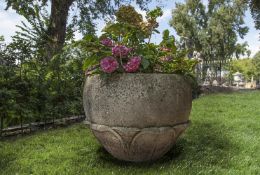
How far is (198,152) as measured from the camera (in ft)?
14.9

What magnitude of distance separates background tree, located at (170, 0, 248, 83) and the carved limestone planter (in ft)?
124

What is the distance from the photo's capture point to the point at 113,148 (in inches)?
162

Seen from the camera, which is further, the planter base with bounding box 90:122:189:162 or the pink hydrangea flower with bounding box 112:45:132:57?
the pink hydrangea flower with bounding box 112:45:132:57

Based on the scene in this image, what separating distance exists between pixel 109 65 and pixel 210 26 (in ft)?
132

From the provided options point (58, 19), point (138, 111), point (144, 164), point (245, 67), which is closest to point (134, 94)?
point (138, 111)

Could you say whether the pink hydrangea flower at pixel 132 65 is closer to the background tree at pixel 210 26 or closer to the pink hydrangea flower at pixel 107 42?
the pink hydrangea flower at pixel 107 42

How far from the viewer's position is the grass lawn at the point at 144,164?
3.97 metres

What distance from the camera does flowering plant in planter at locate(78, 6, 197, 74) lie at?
396 cm

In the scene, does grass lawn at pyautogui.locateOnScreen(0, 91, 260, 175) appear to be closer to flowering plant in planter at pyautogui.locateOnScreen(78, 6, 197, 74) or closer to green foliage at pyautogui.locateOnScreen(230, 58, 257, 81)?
flowering plant in planter at pyautogui.locateOnScreen(78, 6, 197, 74)

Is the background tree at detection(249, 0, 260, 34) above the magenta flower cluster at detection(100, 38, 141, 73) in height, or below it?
above

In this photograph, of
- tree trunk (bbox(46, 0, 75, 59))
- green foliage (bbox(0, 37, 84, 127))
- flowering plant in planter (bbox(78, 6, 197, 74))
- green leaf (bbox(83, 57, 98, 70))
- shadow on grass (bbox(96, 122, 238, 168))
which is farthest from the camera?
tree trunk (bbox(46, 0, 75, 59))

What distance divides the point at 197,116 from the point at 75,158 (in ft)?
12.1

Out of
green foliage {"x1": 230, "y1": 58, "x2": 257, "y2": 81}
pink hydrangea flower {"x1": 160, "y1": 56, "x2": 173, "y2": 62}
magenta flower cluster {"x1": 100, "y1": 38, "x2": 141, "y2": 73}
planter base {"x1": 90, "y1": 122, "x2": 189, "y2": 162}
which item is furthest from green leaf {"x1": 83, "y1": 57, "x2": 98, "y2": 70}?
green foliage {"x1": 230, "y1": 58, "x2": 257, "y2": 81}

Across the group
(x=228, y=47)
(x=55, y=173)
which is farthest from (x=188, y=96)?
(x=228, y=47)
